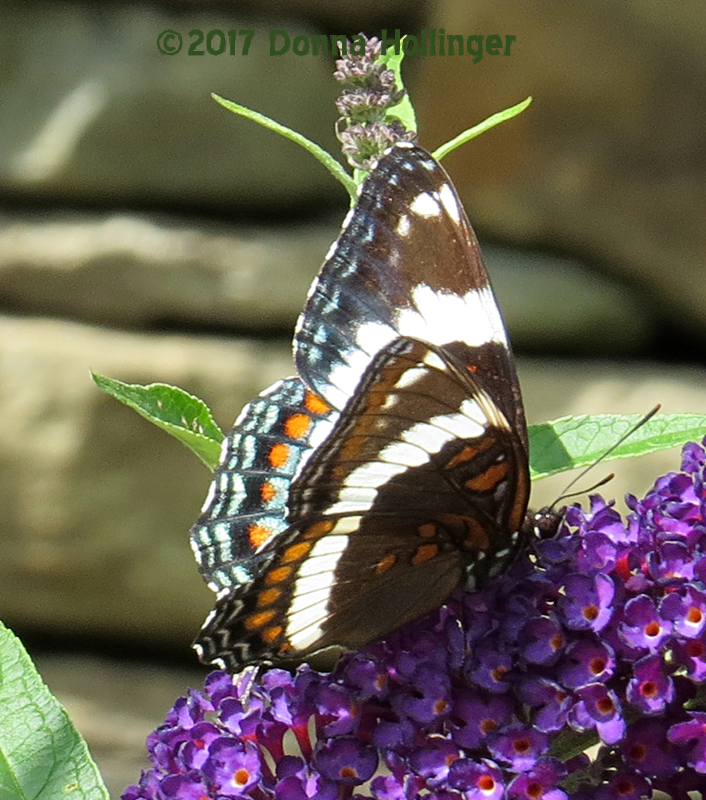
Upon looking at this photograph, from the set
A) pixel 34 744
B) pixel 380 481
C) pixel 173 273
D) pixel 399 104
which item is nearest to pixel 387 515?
pixel 380 481

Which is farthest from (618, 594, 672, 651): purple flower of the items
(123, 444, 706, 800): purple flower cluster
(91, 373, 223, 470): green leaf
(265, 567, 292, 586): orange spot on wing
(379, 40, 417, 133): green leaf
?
(379, 40, 417, 133): green leaf

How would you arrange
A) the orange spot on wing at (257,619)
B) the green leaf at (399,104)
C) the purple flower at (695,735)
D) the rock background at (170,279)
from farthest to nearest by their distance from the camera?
1. the rock background at (170,279)
2. the green leaf at (399,104)
3. the orange spot on wing at (257,619)
4. the purple flower at (695,735)

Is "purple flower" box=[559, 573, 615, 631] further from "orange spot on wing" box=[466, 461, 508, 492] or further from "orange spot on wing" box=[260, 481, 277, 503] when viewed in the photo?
"orange spot on wing" box=[260, 481, 277, 503]

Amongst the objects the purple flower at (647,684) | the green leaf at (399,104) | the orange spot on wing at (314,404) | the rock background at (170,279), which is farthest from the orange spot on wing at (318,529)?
the rock background at (170,279)

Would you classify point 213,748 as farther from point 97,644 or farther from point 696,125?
point 97,644

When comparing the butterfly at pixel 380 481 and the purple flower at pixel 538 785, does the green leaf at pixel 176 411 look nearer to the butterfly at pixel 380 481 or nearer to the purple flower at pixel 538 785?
the butterfly at pixel 380 481

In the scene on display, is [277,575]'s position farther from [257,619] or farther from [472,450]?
[472,450]

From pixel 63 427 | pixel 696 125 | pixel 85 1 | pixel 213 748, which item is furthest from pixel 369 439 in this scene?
pixel 85 1
